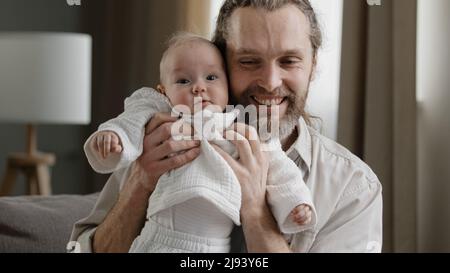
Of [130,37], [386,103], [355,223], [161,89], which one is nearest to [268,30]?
[161,89]

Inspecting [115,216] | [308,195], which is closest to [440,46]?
[308,195]

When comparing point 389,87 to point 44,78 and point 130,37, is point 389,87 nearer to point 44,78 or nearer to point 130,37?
point 130,37

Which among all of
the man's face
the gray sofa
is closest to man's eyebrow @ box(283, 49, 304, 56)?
the man's face

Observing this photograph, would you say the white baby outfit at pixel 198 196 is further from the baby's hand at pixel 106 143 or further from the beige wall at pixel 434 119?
the beige wall at pixel 434 119

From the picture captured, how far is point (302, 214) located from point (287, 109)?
0.17 m

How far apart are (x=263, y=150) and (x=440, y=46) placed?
0.38 meters

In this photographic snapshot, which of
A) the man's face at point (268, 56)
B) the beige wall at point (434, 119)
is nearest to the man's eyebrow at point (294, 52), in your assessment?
the man's face at point (268, 56)

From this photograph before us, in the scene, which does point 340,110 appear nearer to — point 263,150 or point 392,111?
point 392,111

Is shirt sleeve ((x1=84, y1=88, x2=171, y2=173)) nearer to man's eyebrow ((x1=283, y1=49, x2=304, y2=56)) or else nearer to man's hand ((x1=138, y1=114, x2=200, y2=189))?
man's hand ((x1=138, y1=114, x2=200, y2=189))

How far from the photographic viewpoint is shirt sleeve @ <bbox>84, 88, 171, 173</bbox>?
76 cm

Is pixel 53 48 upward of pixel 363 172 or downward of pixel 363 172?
upward

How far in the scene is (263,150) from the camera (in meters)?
0.83

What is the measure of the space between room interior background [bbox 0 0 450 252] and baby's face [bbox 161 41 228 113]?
0.12 m

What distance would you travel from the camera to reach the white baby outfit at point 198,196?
763 mm
